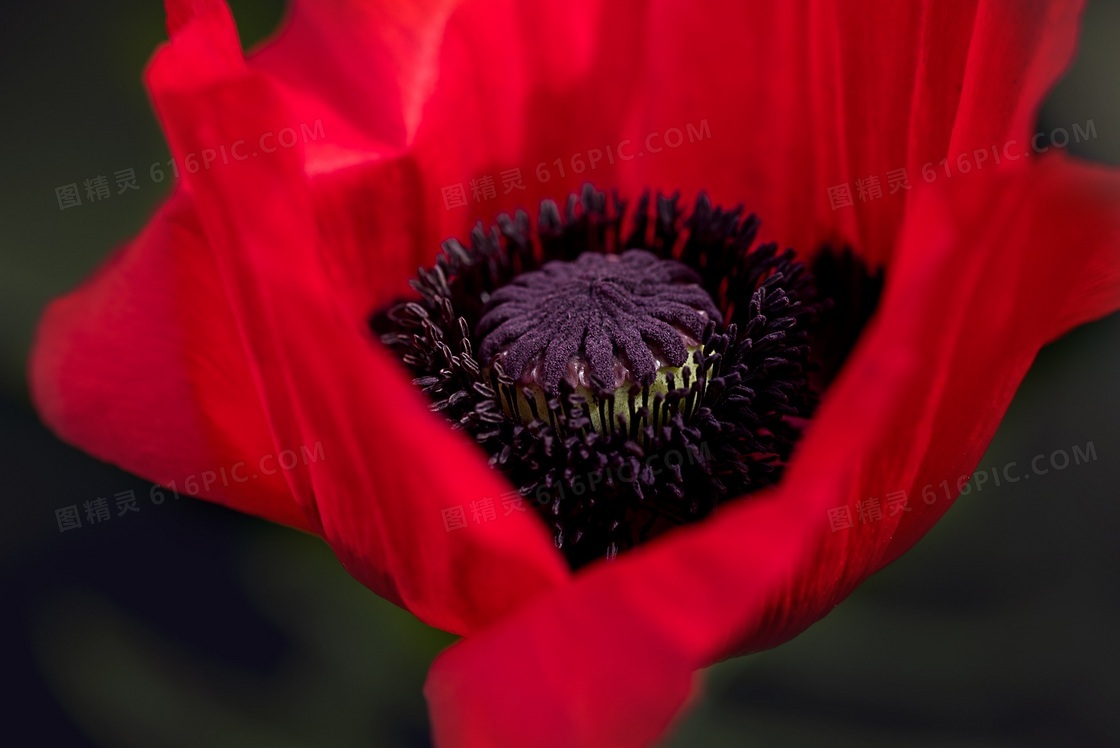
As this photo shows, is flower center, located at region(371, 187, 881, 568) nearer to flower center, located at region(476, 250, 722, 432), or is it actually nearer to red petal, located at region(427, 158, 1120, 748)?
flower center, located at region(476, 250, 722, 432)

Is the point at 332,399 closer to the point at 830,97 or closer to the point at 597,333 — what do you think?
the point at 597,333

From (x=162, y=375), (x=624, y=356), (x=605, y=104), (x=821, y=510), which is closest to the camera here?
(x=821, y=510)

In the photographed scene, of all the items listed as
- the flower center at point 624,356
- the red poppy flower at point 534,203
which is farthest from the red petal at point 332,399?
the flower center at point 624,356

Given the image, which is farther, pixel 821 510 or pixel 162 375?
pixel 162 375

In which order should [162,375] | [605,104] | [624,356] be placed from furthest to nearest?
1. [605,104]
2. [624,356]
3. [162,375]

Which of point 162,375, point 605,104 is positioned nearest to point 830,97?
point 605,104

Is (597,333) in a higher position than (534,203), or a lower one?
lower

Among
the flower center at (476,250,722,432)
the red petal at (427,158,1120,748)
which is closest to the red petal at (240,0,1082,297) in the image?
the flower center at (476,250,722,432)

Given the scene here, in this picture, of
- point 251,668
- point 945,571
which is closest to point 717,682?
point 945,571
